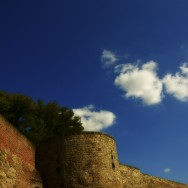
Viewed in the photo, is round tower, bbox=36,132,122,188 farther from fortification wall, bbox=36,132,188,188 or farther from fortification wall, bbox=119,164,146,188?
fortification wall, bbox=119,164,146,188

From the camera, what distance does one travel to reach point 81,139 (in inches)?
664

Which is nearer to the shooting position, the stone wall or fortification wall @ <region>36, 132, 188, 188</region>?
the stone wall

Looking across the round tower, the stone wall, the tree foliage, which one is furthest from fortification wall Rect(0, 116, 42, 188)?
the tree foliage

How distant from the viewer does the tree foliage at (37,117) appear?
29109 mm

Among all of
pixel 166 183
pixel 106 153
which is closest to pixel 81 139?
pixel 106 153

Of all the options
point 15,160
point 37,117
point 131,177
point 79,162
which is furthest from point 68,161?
point 37,117

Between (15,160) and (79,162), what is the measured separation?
9.76 feet

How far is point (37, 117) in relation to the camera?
101ft

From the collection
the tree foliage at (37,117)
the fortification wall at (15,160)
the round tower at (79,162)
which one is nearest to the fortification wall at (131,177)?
the round tower at (79,162)

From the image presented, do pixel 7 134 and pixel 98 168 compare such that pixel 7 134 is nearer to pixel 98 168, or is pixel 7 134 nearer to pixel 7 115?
pixel 98 168

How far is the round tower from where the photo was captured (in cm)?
1616

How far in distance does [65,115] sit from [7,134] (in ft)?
56.4

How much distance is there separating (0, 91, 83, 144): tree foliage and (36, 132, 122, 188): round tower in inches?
454

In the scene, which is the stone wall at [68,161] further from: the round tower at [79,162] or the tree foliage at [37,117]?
the tree foliage at [37,117]
